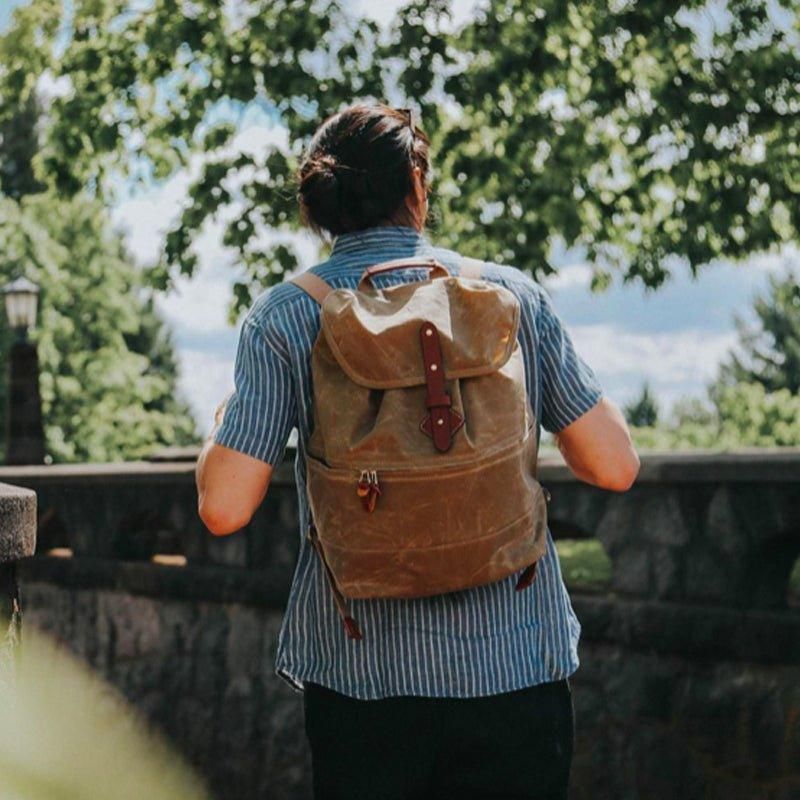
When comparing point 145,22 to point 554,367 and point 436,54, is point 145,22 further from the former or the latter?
point 554,367

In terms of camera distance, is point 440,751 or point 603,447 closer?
point 440,751

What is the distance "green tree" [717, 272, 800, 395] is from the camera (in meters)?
45.3

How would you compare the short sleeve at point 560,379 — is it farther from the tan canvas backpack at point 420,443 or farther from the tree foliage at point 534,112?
the tree foliage at point 534,112

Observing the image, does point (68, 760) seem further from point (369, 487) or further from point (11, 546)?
point (11, 546)

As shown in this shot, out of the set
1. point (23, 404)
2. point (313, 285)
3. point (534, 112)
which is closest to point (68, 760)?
point (313, 285)

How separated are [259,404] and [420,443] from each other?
0.28 m

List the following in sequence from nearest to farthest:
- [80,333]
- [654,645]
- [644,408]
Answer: [654,645] < [80,333] < [644,408]

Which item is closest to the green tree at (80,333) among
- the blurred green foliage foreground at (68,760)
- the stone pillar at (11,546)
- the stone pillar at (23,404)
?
the stone pillar at (23,404)

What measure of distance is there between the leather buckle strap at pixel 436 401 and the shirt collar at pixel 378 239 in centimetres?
30

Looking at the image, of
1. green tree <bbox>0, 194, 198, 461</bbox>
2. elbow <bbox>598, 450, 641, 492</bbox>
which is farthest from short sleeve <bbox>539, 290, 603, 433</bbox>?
green tree <bbox>0, 194, 198, 461</bbox>

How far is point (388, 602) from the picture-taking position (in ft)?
8.23

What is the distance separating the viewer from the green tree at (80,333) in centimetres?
3919

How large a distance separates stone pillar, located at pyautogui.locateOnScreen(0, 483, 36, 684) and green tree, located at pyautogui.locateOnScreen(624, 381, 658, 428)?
45323 mm

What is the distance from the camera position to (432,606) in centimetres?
251
